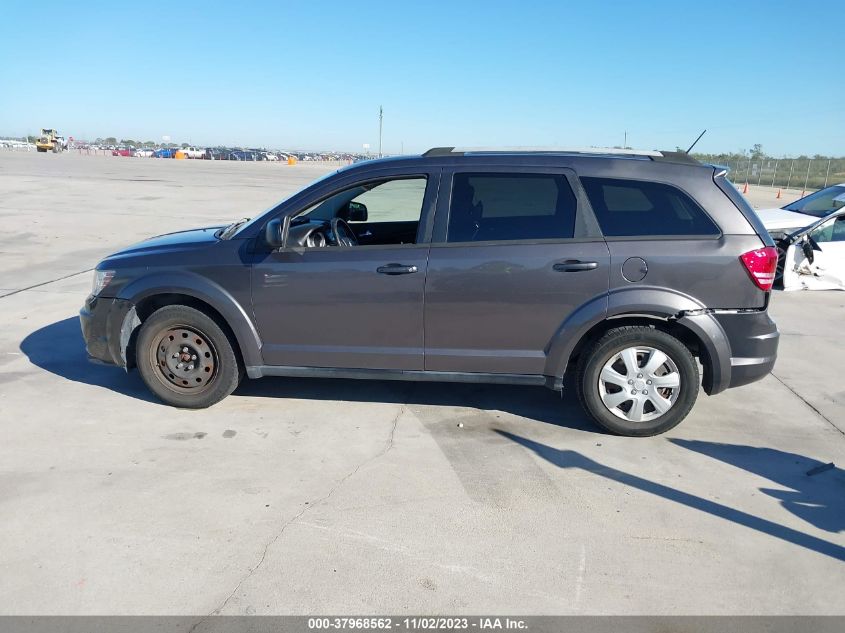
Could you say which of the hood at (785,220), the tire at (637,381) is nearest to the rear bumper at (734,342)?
the tire at (637,381)

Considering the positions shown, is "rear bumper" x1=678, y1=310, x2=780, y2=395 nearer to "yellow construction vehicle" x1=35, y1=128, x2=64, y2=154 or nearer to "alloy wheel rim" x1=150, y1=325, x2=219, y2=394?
"alloy wheel rim" x1=150, y1=325, x2=219, y2=394

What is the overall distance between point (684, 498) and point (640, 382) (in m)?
0.89

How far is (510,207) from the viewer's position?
4.52m

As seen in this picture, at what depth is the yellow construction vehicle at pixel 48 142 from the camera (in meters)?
72.5

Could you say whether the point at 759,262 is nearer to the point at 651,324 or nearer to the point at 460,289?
the point at 651,324

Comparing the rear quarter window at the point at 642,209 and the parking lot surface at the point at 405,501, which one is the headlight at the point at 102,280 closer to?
the parking lot surface at the point at 405,501

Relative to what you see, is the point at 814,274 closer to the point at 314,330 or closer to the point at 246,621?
the point at 314,330

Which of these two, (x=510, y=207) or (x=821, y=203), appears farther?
(x=821, y=203)

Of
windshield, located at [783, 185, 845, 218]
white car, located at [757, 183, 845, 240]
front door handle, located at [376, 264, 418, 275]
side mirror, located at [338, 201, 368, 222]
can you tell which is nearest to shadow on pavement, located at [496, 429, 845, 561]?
front door handle, located at [376, 264, 418, 275]

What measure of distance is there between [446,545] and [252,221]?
2.81 m

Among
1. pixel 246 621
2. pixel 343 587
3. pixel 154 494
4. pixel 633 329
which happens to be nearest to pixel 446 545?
pixel 343 587

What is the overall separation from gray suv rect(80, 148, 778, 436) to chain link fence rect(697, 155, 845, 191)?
3191 centimetres

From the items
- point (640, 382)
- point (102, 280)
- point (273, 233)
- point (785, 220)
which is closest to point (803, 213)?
point (785, 220)

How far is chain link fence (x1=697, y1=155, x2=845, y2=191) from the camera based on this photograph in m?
35.7
